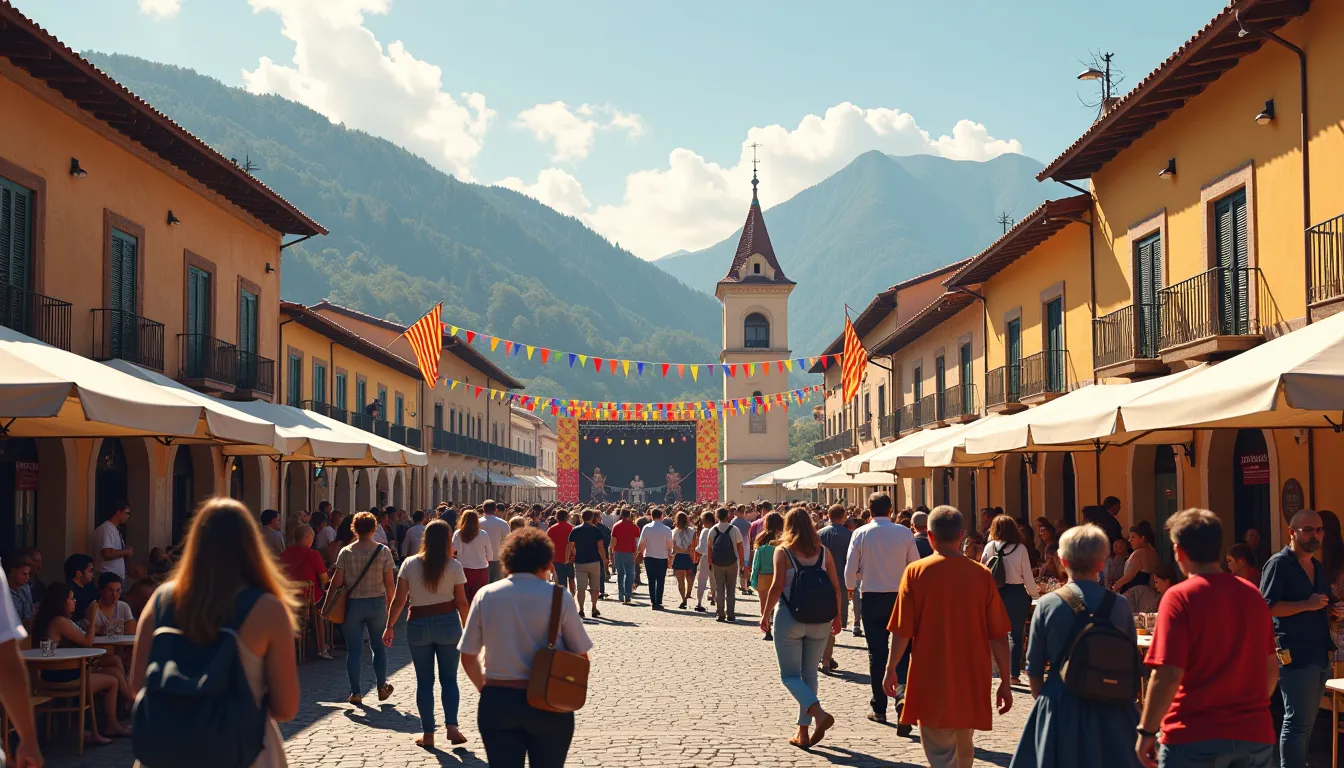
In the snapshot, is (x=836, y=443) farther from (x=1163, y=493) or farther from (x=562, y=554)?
(x=1163, y=493)

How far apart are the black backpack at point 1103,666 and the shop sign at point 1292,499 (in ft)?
33.2

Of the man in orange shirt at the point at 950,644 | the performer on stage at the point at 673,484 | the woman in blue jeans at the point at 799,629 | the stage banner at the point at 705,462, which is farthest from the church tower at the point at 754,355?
the man in orange shirt at the point at 950,644

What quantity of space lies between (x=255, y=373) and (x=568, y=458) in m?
47.8

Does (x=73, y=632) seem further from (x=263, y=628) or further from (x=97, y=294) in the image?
(x=97, y=294)

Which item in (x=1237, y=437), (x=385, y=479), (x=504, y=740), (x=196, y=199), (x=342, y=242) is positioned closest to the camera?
(x=504, y=740)

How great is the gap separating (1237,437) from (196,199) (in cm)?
1693

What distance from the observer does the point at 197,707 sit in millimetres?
4281

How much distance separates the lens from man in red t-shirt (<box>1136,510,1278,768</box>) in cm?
527

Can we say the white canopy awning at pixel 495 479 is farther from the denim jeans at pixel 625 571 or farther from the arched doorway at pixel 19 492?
the arched doorway at pixel 19 492

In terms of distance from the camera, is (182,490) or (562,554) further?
(182,490)

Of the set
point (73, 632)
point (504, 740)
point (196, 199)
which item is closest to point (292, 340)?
point (196, 199)

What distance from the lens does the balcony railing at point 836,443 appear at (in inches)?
1940

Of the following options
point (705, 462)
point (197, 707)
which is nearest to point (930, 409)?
point (197, 707)

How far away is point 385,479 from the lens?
1666 inches
